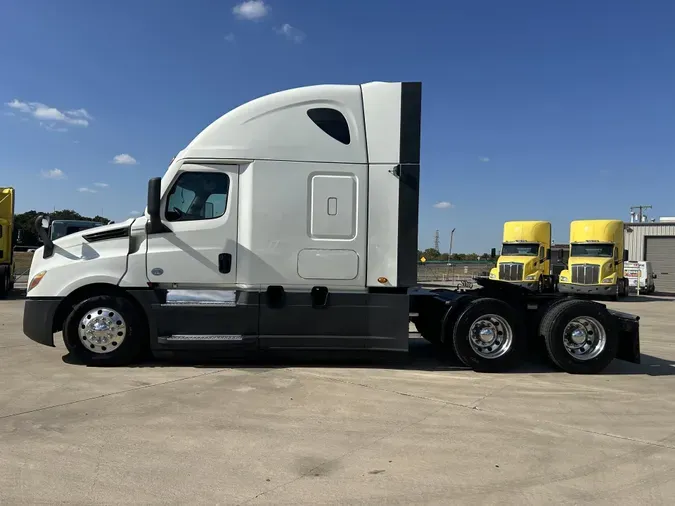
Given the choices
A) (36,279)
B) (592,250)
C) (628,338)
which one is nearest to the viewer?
(36,279)

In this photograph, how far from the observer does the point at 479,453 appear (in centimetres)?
408

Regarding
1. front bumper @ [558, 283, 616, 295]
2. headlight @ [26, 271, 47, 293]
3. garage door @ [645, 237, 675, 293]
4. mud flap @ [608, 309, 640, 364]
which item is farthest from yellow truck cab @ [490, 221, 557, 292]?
headlight @ [26, 271, 47, 293]

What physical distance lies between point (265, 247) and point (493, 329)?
11.0 feet

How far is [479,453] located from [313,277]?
326 centimetres

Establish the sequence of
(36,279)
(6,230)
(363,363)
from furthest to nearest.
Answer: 1. (6,230)
2. (363,363)
3. (36,279)

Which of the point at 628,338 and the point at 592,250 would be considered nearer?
the point at 628,338

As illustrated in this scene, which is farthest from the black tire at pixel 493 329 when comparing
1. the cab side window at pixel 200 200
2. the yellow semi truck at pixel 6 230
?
the yellow semi truck at pixel 6 230

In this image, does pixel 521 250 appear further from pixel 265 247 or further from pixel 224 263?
pixel 224 263

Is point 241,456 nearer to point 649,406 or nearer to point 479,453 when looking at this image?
point 479,453

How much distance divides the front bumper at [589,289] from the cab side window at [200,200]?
2114cm

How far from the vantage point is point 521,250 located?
25.1m

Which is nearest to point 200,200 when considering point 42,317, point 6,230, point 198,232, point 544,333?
point 198,232

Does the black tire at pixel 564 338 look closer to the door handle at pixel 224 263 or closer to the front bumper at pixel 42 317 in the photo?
the door handle at pixel 224 263

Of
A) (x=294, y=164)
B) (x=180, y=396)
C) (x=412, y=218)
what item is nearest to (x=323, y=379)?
(x=180, y=396)
